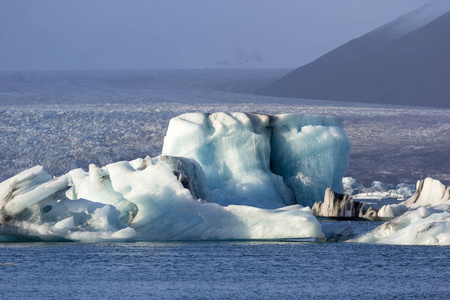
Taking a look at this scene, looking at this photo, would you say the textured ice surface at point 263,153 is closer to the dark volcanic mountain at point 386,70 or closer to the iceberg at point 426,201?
the iceberg at point 426,201

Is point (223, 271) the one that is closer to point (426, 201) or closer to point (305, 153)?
point (426, 201)

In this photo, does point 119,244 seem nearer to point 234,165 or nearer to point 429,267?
point 429,267

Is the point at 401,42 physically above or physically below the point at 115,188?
above

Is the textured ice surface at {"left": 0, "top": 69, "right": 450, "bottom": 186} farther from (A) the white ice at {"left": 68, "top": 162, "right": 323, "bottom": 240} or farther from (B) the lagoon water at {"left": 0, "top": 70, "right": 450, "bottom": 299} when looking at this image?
(A) the white ice at {"left": 68, "top": 162, "right": 323, "bottom": 240}

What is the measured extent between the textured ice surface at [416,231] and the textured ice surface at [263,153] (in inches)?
179

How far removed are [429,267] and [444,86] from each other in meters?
39.1

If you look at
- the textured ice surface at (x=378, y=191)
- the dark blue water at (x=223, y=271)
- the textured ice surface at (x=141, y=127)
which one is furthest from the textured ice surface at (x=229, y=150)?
the textured ice surface at (x=141, y=127)

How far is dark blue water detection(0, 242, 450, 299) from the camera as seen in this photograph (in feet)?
29.2

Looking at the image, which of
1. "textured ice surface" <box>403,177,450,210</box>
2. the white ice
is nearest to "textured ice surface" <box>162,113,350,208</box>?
"textured ice surface" <box>403,177,450,210</box>

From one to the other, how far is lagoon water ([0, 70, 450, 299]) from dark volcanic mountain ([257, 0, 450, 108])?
2606 millimetres

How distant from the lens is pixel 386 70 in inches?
1996

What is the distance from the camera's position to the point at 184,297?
862cm

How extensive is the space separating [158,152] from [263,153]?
457 inches

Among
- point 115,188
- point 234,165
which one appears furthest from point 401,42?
point 115,188
